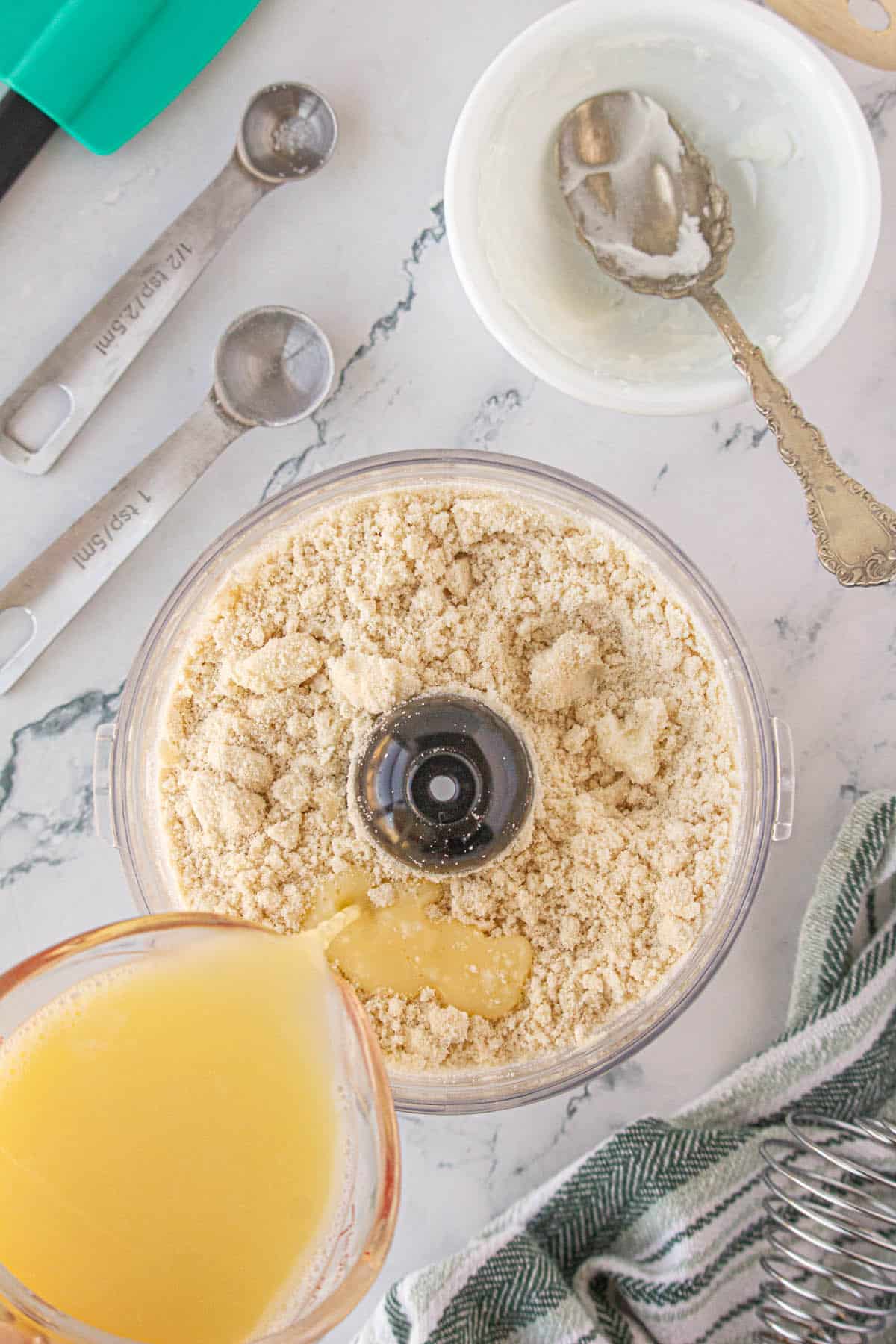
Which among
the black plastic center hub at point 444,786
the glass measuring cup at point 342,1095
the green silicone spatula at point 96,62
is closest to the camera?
the glass measuring cup at point 342,1095

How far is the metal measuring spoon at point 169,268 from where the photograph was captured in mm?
961

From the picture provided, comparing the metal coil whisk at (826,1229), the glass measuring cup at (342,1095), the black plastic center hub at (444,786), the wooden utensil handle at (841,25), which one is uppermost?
the wooden utensil handle at (841,25)

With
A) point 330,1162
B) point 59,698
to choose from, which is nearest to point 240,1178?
point 330,1162

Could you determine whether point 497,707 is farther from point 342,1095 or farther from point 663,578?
point 342,1095

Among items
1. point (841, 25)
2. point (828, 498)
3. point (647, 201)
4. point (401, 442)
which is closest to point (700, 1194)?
point (828, 498)

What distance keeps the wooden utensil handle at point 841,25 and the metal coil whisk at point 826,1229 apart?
925 millimetres

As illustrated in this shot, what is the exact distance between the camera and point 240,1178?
632 millimetres

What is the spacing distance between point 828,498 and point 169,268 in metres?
0.59

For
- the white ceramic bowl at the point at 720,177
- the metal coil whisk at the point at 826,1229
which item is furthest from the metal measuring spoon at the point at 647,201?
the metal coil whisk at the point at 826,1229

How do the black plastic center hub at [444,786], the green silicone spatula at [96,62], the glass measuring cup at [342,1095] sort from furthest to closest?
A: 1. the green silicone spatula at [96,62]
2. the black plastic center hub at [444,786]
3. the glass measuring cup at [342,1095]

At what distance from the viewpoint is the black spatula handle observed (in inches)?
37.5

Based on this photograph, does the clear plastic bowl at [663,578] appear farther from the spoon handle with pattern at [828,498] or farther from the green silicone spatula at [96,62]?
the green silicone spatula at [96,62]

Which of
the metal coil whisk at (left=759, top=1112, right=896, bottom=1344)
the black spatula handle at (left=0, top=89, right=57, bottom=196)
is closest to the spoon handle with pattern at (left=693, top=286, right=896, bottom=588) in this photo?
the metal coil whisk at (left=759, top=1112, right=896, bottom=1344)

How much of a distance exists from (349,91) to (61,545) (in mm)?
476
